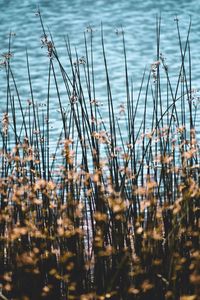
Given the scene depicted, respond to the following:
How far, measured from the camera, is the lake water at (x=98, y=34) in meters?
8.78

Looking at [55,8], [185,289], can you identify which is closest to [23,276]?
[185,289]

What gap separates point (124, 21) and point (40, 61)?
10.4ft

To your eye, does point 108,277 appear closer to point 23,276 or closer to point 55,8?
point 23,276

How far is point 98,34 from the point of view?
40.0 feet

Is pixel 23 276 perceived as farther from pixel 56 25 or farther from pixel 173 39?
pixel 56 25

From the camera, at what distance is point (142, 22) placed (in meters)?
12.9

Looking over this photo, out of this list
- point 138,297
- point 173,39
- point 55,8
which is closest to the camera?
point 138,297

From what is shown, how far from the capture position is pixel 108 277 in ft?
8.58

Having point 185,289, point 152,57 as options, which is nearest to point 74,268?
point 185,289

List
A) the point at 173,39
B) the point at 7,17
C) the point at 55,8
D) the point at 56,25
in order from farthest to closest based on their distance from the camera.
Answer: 1. the point at 55,8
2. the point at 7,17
3. the point at 56,25
4. the point at 173,39

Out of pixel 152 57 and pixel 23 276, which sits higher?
pixel 23 276

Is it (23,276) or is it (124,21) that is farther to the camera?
(124,21)

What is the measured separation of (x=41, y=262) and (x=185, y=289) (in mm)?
491

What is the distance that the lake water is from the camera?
346 inches
